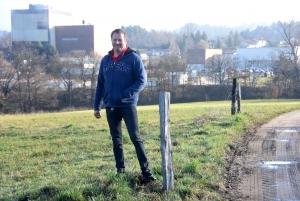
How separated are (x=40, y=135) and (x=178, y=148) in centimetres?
762

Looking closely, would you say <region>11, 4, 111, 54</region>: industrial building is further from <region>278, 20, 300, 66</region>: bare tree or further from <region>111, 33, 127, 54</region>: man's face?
<region>111, 33, 127, 54</region>: man's face

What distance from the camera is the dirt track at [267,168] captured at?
21.1 ft

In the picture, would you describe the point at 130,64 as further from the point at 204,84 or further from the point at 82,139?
the point at 204,84

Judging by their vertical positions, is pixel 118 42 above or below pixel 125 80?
above

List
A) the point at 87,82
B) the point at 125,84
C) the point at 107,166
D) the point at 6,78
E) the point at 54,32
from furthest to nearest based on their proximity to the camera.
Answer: the point at 54,32, the point at 87,82, the point at 6,78, the point at 107,166, the point at 125,84

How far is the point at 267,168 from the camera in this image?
7.95 metres

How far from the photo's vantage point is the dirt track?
644 cm

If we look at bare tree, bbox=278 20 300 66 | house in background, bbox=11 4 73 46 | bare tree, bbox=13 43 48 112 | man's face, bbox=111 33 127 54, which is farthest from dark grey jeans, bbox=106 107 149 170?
house in background, bbox=11 4 73 46

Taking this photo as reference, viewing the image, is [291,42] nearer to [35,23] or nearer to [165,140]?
[35,23]

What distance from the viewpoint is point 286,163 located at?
8.27m

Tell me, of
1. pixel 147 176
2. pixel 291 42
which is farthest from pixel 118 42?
pixel 291 42

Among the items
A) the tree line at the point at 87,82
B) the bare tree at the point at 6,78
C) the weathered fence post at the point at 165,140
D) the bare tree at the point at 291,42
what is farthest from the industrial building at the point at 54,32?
the weathered fence post at the point at 165,140

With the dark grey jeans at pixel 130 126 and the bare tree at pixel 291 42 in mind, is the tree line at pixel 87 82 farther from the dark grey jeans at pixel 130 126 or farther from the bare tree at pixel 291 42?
the dark grey jeans at pixel 130 126

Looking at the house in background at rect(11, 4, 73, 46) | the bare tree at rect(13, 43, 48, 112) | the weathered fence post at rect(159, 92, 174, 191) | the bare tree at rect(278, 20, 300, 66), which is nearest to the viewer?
the weathered fence post at rect(159, 92, 174, 191)
